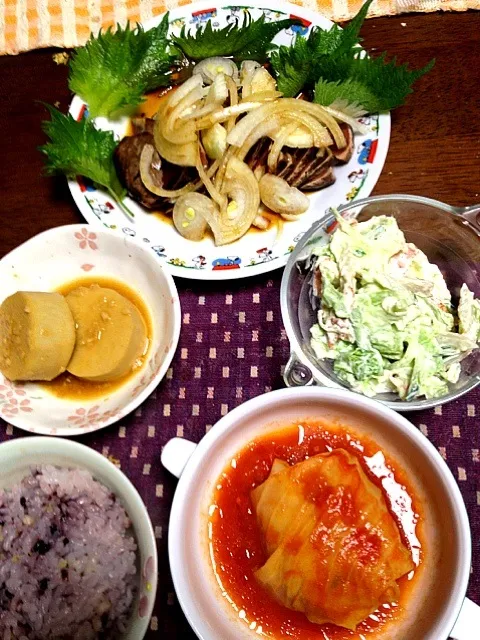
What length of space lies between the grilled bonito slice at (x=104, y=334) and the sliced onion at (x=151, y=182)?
288mm

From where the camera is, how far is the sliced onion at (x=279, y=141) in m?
1.48

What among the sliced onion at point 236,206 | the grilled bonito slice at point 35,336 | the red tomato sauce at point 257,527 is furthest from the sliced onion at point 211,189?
the red tomato sauce at point 257,527

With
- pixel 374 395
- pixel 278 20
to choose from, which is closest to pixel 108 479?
pixel 374 395

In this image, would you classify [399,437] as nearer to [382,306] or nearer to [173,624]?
[382,306]

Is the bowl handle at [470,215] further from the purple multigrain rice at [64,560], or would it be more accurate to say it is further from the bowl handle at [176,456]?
the purple multigrain rice at [64,560]

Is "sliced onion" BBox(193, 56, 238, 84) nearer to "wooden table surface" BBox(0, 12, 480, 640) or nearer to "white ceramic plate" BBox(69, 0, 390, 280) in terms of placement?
"white ceramic plate" BBox(69, 0, 390, 280)

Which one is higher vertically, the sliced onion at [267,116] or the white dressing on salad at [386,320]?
the sliced onion at [267,116]

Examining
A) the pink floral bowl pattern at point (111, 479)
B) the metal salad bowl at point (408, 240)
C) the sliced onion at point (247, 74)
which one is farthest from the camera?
the sliced onion at point (247, 74)

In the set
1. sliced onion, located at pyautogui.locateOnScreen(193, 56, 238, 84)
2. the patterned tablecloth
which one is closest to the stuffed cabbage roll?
the patterned tablecloth

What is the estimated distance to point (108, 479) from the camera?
4.11 feet

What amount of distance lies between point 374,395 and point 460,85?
889 mm

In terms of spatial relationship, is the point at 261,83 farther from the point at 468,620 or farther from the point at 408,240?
the point at 468,620

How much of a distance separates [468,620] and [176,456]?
2.01ft

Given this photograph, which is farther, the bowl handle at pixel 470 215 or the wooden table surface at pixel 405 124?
the wooden table surface at pixel 405 124
